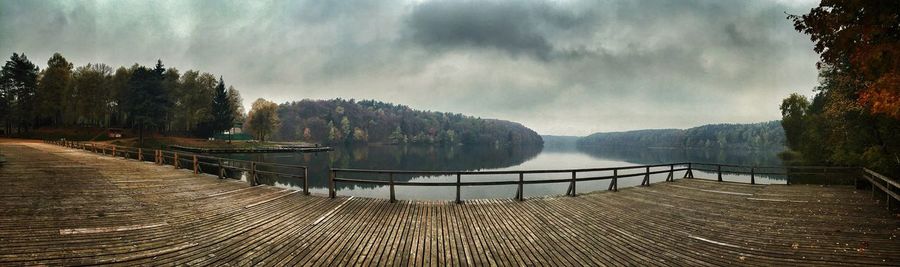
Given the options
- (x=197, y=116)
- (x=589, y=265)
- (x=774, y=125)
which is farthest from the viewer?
(x=774, y=125)

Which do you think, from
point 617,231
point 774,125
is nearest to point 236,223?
point 617,231

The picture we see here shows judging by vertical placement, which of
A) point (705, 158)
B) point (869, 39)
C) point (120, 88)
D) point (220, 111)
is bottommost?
point (705, 158)

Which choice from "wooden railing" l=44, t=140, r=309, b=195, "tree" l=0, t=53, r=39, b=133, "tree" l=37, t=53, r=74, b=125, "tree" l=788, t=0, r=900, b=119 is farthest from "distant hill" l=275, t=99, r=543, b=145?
"tree" l=788, t=0, r=900, b=119

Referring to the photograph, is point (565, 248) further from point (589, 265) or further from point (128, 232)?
point (128, 232)

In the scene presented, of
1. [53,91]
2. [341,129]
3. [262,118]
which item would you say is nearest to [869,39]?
[262,118]

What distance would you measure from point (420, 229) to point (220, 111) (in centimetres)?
7329

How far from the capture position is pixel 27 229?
616 centimetres

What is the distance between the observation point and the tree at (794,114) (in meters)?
45.9

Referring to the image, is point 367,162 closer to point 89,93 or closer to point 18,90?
point 89,93

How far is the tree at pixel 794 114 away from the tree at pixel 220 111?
306 ft

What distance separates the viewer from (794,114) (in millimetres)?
46750

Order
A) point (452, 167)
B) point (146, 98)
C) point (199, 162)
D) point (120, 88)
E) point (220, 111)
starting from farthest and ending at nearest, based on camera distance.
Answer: point (220, 111)
point (120, 88)
point (452, 167)
point (146, 98)
point (199, 162)

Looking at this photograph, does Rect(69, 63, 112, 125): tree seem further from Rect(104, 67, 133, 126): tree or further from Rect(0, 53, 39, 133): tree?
Rect(0, 53, 39, 133): tree

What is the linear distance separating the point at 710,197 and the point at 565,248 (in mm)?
9376
